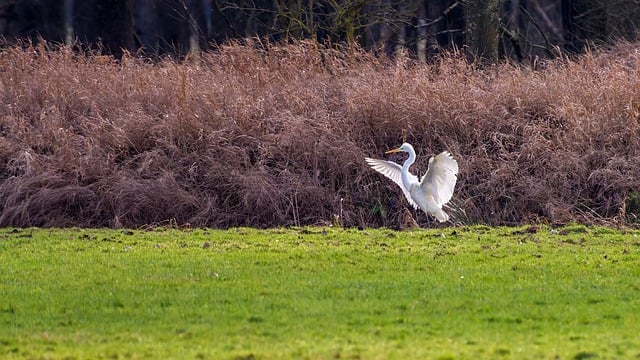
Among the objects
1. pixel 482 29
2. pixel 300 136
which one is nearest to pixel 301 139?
pixel 300 136

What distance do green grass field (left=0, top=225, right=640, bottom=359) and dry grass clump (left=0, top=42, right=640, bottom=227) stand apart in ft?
4.53

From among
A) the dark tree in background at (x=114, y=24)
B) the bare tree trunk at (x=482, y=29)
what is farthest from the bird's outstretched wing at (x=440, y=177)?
the dark tree in background at (x=114, y=24)

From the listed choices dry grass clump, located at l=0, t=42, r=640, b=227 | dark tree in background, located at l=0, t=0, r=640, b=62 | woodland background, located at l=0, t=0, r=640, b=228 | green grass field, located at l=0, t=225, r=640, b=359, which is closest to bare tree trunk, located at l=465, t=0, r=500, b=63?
dark tree in background, located at l=0, t=0, r=640, b=62

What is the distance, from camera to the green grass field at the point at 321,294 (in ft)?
24.9

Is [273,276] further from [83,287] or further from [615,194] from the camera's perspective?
[615,194]

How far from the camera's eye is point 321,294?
370 inches

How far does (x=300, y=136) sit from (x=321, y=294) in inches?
254

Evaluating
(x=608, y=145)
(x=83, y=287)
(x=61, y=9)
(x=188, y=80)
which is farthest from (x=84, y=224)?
(x=61, y=9)

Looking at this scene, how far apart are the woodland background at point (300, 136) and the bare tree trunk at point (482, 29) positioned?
4.46 feet

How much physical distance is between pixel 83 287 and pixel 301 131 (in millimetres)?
6388

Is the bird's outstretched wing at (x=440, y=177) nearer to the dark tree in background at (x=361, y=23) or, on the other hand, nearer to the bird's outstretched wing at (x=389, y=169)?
the bird's outstretched wing at (x=389, y=169)

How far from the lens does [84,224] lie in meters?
14.6

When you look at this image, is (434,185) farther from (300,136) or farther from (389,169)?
(300,136)

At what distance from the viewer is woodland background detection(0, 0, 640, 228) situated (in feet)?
48.3
